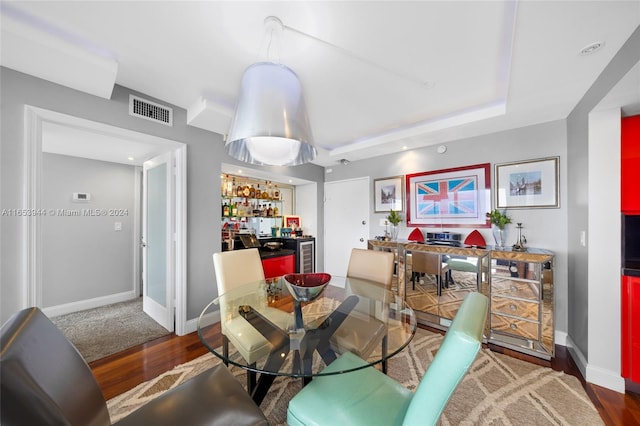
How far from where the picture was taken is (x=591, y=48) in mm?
1513

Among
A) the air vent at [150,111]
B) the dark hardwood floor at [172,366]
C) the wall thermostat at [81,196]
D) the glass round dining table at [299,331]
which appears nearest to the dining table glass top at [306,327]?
the glass round dining table at [299,331]

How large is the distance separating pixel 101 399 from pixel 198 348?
148cm

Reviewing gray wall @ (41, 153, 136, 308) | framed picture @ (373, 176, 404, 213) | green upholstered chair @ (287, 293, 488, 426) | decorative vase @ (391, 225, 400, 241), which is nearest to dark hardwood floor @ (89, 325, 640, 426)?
green upholstered chair @ (287, 293, 488, 426)

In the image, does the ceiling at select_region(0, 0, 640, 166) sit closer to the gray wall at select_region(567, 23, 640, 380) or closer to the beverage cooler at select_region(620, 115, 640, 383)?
the gray wall at select_region(567, 23, 640, 380)

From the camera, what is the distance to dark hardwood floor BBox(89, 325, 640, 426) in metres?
1.65

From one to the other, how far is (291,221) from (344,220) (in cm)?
110

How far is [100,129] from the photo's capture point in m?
2.16

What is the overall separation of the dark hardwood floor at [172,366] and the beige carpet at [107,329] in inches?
6.6

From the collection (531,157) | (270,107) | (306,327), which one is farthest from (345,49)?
(531,157)

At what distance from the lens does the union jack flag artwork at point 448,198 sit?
122 inches

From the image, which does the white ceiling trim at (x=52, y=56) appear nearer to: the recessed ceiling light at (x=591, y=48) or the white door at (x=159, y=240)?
the white door at (x=159, y=240)

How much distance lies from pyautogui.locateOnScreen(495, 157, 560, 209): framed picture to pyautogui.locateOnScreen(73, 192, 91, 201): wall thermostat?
550 cm

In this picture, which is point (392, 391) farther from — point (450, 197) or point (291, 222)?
point (291, 222)

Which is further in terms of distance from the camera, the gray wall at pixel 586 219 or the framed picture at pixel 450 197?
the framed picture at pixel 450 197
